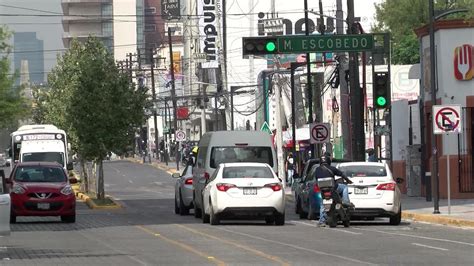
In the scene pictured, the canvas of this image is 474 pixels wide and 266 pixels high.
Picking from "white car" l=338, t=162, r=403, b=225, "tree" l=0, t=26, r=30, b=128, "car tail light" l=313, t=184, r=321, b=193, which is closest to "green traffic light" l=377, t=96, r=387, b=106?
"car tail light" l=313, t=184, r=321, b=193

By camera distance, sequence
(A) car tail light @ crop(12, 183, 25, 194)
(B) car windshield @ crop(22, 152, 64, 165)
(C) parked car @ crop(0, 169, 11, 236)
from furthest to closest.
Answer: (B) car windshield @ crop(22, 152, 64, 165)
(A) car tail light @ crop(12, 183, 25, 194)
(C) parked car @ crop(0, 169, 11, 236)

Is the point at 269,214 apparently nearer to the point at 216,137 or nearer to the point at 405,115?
the point at 216,137

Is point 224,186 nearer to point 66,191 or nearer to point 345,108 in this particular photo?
point 66,191

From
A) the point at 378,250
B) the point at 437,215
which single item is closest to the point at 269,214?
the point at 437,215

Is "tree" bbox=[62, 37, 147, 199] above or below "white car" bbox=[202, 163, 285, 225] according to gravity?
above

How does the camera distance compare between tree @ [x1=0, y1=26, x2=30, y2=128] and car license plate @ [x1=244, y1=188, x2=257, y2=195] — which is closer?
car license plate @ [x1=244, y1=188, x2=257, y2=195]

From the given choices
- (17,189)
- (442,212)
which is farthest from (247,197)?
(17,189)

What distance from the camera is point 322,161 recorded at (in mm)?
34312

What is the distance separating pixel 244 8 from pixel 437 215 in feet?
270

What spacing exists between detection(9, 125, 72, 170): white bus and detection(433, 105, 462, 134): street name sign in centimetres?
2615

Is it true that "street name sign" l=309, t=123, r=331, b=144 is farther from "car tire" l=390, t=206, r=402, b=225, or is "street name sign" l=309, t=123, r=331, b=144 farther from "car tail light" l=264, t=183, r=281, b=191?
"car tail light" l=264, t=183, r=281, b=191

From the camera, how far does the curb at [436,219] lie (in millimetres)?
33909

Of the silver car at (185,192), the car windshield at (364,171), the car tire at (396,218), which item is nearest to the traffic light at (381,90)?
the car windshield at (364,171)

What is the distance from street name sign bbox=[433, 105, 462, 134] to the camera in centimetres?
3666
